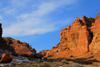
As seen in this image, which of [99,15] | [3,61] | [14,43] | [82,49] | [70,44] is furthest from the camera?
[14,43]

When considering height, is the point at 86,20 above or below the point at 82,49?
above

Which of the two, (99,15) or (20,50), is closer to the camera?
(99,15)

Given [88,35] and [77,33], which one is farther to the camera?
[77,33]

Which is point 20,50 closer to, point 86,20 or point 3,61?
point 86,20

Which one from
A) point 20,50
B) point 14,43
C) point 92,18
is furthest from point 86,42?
point 14,43

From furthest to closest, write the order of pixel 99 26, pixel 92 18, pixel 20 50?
pixel 20 50 → pixel 92 18 → pixel 99 26

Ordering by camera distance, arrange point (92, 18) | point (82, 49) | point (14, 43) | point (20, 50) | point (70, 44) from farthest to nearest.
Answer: point (14, 43) < point (20, 50) < point (92, 18) < point (70, 44) < point (82, 49)

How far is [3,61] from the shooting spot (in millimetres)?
12359

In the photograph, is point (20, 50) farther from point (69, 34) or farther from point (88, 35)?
point (88, 35)

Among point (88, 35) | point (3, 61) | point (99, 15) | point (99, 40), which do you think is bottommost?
point (3, 61)

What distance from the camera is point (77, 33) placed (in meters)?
47.5

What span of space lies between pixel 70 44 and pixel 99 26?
19299 millimetres

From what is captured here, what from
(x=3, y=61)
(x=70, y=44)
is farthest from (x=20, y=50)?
(x=3, y=61)

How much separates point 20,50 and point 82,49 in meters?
45.5
